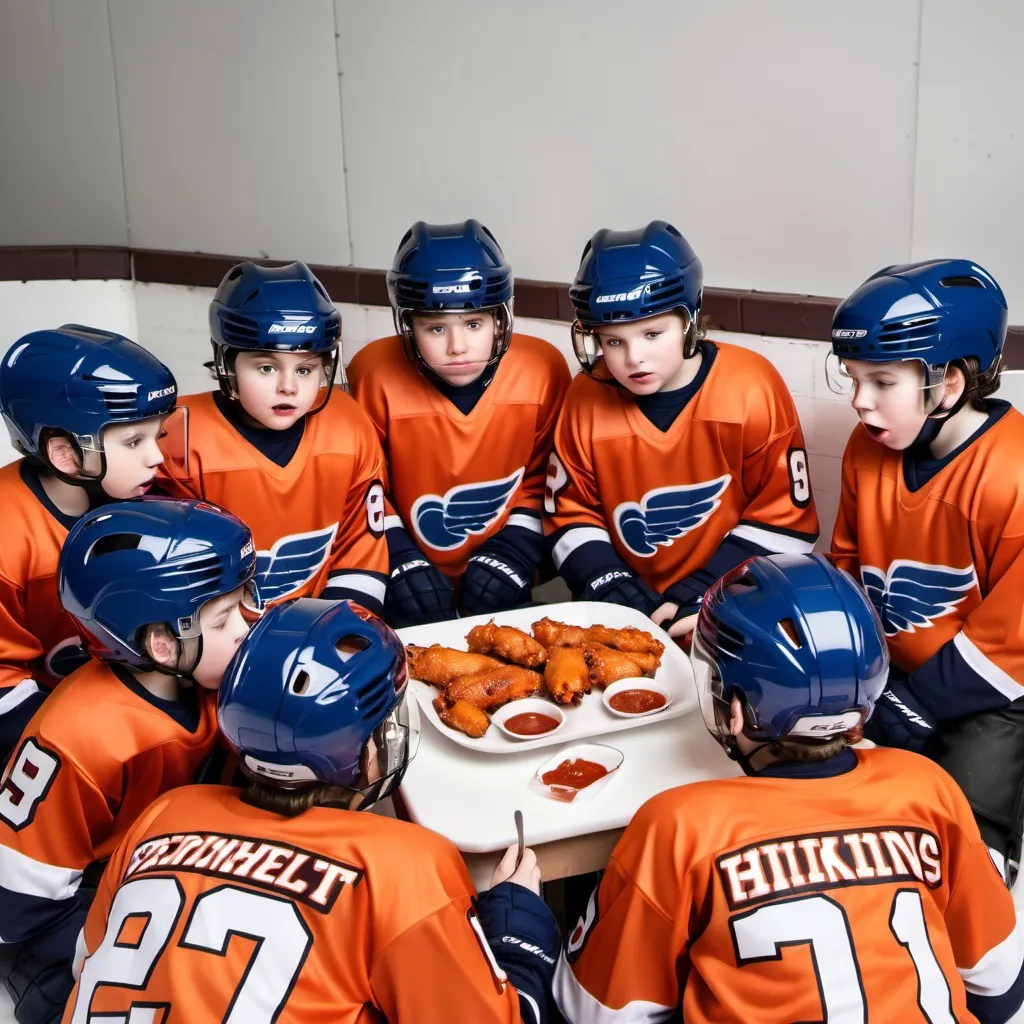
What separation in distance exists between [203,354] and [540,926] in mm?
4202

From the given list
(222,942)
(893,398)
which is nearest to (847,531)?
(893,398)

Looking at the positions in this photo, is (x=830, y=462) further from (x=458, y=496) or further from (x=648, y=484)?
(x=458, y=496)

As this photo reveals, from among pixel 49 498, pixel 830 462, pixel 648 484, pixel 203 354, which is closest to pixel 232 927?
pixel 49 498

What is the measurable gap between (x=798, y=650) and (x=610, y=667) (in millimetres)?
588

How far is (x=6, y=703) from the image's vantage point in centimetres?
233

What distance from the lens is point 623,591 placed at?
2.82 m

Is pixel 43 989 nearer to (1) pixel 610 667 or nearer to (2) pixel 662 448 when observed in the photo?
(1) pixel 610 667

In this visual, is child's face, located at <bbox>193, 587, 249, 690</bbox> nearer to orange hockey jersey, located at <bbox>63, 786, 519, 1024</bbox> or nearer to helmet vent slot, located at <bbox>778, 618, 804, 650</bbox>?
orange hockey jersey, located at <bbox>63, 786, 519, 1024</bbox>

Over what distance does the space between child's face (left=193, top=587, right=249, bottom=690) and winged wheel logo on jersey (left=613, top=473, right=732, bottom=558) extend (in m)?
1.29

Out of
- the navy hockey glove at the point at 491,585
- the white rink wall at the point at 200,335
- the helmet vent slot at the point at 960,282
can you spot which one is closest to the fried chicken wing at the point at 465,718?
the navy hockey glove at the point at 491,585

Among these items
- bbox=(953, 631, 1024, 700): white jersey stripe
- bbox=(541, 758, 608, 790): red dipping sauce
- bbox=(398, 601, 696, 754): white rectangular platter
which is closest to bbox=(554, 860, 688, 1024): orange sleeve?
bbox=(541, 758, 608, 790): red dipping sauce

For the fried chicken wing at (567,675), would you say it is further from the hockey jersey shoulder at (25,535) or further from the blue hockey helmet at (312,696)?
the hockey jersey shoulder at (25,535)

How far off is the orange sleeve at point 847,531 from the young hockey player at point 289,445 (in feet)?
3.74

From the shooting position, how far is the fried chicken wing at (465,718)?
198 centimetres
